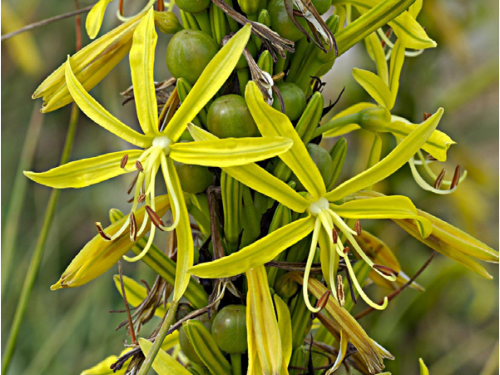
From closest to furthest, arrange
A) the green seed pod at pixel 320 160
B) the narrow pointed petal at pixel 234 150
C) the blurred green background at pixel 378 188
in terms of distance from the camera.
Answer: the narrow pointed petal at pixel 234 150
the green seed pod at pixel 320 160
the blurred green background at pixel 378 188

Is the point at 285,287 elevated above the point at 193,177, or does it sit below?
below

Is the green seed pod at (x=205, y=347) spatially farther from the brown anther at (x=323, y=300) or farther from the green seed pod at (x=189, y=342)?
the brown anther at (x=323, y=300)

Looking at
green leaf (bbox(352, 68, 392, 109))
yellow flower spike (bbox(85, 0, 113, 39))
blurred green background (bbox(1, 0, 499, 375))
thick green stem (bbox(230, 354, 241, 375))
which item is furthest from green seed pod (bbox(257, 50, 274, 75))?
blurred green background (bbox(1, 0, 499, 375))

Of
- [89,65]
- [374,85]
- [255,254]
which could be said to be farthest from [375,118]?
[89,65]

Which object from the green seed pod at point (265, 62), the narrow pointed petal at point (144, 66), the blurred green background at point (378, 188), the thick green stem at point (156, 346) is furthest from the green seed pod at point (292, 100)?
the blurred green background at point (378, 188)

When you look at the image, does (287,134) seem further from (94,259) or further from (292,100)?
(94,259)

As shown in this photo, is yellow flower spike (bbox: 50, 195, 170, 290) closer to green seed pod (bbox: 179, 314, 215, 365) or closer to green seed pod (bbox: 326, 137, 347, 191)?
green seed pod (bbox: 179, 314, 215, 365)
